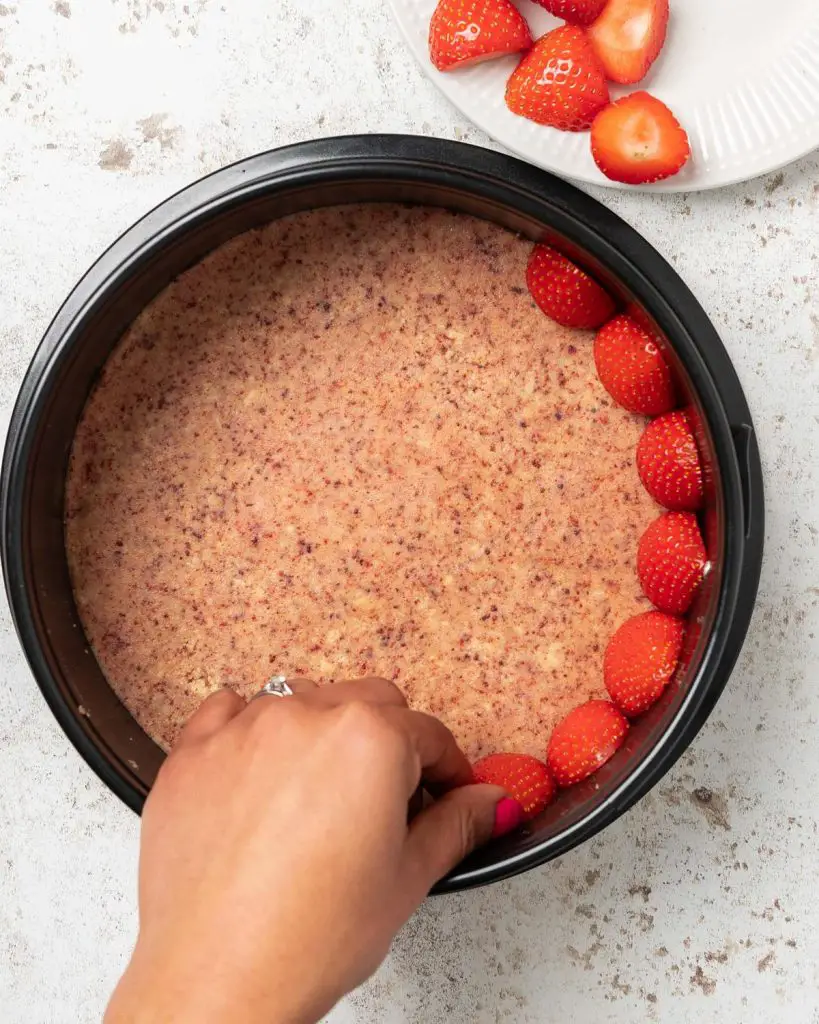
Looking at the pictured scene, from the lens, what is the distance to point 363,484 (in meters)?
1.02

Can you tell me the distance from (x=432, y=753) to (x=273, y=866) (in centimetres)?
19

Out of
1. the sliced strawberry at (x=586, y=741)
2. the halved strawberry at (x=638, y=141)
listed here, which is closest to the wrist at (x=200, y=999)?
the sliced strawberry at (x=586, y=741)

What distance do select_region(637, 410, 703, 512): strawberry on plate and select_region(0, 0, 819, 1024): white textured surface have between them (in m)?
0.12

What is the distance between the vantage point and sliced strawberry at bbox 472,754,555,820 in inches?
37.8

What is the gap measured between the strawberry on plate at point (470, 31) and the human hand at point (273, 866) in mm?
592

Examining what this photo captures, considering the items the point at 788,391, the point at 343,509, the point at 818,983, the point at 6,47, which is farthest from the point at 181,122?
the point at 818,983

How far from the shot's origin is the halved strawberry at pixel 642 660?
947 millimetres

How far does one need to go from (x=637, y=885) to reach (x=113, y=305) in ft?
2.55

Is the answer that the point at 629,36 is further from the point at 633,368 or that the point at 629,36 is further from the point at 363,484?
the point at 363,484

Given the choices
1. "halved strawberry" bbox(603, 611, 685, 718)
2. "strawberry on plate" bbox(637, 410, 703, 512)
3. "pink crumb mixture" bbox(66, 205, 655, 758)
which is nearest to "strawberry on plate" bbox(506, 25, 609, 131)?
"pink crumb mixture" bbox(66, 205, 655, 758)

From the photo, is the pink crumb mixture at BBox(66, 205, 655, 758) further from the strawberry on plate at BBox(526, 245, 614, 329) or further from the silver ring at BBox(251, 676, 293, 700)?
the silver ring at BBox(251, 676, 293, 700)

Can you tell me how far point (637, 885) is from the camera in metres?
1.06

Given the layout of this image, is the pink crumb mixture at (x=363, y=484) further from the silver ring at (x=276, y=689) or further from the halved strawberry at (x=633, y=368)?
the silver ring at (x=276, y=689)

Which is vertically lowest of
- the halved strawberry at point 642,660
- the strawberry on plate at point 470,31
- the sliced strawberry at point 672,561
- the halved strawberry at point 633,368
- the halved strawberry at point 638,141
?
the halved strawberry at point 642,660
